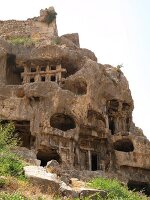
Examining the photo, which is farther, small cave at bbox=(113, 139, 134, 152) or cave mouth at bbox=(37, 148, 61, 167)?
small cave at bbox=(113, 139, 134, 152)

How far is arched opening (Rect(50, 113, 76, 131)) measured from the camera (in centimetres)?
3055

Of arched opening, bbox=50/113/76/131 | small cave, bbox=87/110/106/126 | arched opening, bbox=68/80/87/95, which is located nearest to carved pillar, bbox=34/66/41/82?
arched opening, bbox=68/80/87/95

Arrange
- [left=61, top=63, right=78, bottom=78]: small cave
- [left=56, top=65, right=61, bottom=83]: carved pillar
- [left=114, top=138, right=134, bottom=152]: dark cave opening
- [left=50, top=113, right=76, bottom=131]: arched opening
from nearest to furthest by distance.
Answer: [left=50, top=113, right=76, bottom=131]: arched opening
[left=114, top=138, right=134, bottom=152]: dark cave opening
[left=56, top=65, right=61, bottom=83]: carved pillar
[left=61, top=63, right=78, bottom=78]: small cave

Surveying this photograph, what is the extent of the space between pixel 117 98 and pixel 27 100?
23.9ft

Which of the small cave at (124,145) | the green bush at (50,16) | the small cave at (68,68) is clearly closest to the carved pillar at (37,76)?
the small cave at (68,68)

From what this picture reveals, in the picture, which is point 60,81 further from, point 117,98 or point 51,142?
point 51,142

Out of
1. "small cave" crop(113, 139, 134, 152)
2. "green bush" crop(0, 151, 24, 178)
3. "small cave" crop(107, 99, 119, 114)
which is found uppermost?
"small cave" crop(107, 99, 119, 114)

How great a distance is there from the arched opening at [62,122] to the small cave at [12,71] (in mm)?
6258

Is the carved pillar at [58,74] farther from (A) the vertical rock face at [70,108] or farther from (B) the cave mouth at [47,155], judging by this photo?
(B) the cave mouth at [47,155]

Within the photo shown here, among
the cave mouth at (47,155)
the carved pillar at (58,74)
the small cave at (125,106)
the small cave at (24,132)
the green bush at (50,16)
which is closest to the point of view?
the cave mouth at (47,155)

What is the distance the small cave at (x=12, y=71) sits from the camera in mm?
35625

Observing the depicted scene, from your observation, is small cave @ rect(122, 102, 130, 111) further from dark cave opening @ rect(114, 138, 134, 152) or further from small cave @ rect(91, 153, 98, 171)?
small cave @ rect(91, 153, 98, 171)

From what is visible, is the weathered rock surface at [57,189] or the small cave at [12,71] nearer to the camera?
the weathered rock surface at [57,189]

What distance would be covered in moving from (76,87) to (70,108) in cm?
354
